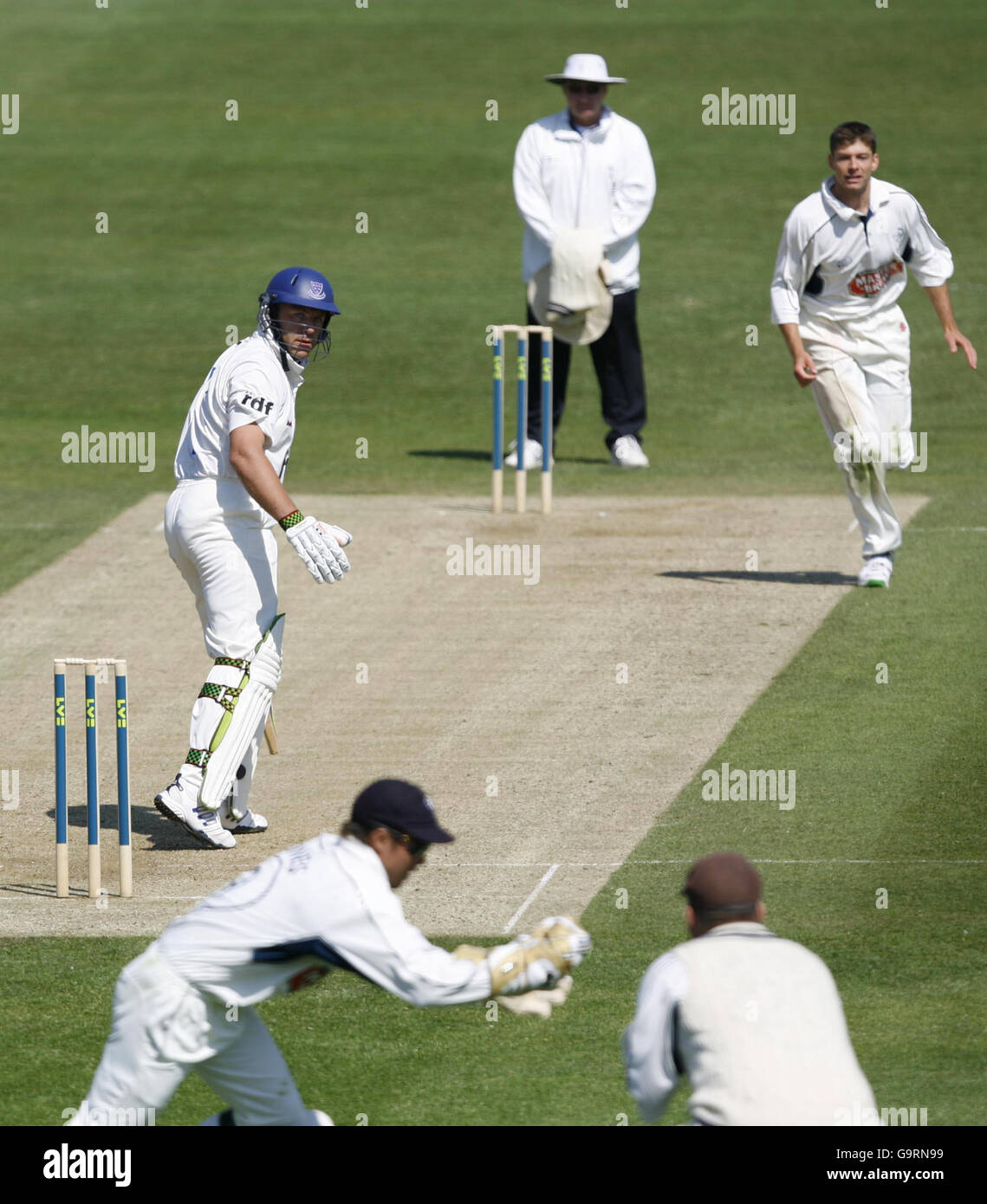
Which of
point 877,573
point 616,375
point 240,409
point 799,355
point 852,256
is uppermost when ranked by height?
point 616,375

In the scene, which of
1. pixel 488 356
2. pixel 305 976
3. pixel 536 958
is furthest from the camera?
pixel 488 356

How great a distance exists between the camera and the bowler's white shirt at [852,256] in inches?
520

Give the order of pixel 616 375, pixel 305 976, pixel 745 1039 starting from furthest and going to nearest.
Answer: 1. pixel 616 375
2. pixel 305 976
3. pixel 745 1039

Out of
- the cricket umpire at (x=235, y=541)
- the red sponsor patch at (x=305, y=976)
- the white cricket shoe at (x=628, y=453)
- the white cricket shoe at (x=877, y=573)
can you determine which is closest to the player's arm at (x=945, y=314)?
the white cricket shoe at (x=877, y=573)

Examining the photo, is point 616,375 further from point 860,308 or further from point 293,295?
point 293,295

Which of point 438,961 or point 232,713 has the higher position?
point 232,713

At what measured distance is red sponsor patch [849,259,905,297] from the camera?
13.3m

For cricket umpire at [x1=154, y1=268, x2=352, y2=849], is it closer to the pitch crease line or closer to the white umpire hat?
the pitch crease line

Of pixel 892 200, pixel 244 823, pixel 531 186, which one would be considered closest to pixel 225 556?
pixel 244 823

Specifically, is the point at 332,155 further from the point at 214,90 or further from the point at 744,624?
the point at 744,624

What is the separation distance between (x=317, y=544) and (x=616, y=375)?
904cm

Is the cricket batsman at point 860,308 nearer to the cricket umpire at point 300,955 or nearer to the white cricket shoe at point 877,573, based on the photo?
the white cricket shoe at point 877,573

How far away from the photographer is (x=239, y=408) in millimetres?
9258

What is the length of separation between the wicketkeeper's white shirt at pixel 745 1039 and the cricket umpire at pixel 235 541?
427 centimetres
